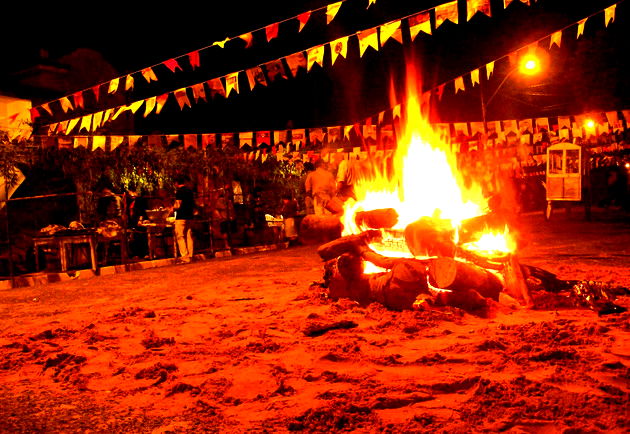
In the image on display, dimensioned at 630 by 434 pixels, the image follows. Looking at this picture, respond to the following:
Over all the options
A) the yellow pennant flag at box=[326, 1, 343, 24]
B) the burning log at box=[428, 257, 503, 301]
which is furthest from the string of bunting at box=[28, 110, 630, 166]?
the burning log at box=[428, 257, 503, 301]

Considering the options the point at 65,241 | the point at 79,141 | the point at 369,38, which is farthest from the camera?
the point at 79,141

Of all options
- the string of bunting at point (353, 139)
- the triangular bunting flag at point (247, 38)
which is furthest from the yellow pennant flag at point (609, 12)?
the string of bunting at point (353, 139)

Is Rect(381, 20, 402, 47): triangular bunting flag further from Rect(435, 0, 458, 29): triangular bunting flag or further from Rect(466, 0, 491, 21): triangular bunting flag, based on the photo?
Rect(466, 0, 491, 21): triangular bunting flag

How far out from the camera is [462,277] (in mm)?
5121

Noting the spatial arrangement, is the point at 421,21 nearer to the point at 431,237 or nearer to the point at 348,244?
the point at 348,244

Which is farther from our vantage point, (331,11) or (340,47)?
(340,47)

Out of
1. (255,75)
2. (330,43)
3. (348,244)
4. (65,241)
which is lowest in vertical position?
(65,241)

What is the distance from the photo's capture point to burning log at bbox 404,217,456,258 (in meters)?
5.35

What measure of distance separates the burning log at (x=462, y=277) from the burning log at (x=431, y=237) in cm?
21

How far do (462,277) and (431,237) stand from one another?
533 mm

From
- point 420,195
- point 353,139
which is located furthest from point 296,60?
point 353,139

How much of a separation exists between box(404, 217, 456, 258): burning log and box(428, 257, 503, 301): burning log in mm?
209

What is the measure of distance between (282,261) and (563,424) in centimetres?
862

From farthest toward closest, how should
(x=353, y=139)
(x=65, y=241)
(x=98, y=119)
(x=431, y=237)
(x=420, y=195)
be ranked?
(x=353, y=139) → (x=65, y=241) → (x=98, y=119) → (x=420, y=195) → (x=431, y=237)
